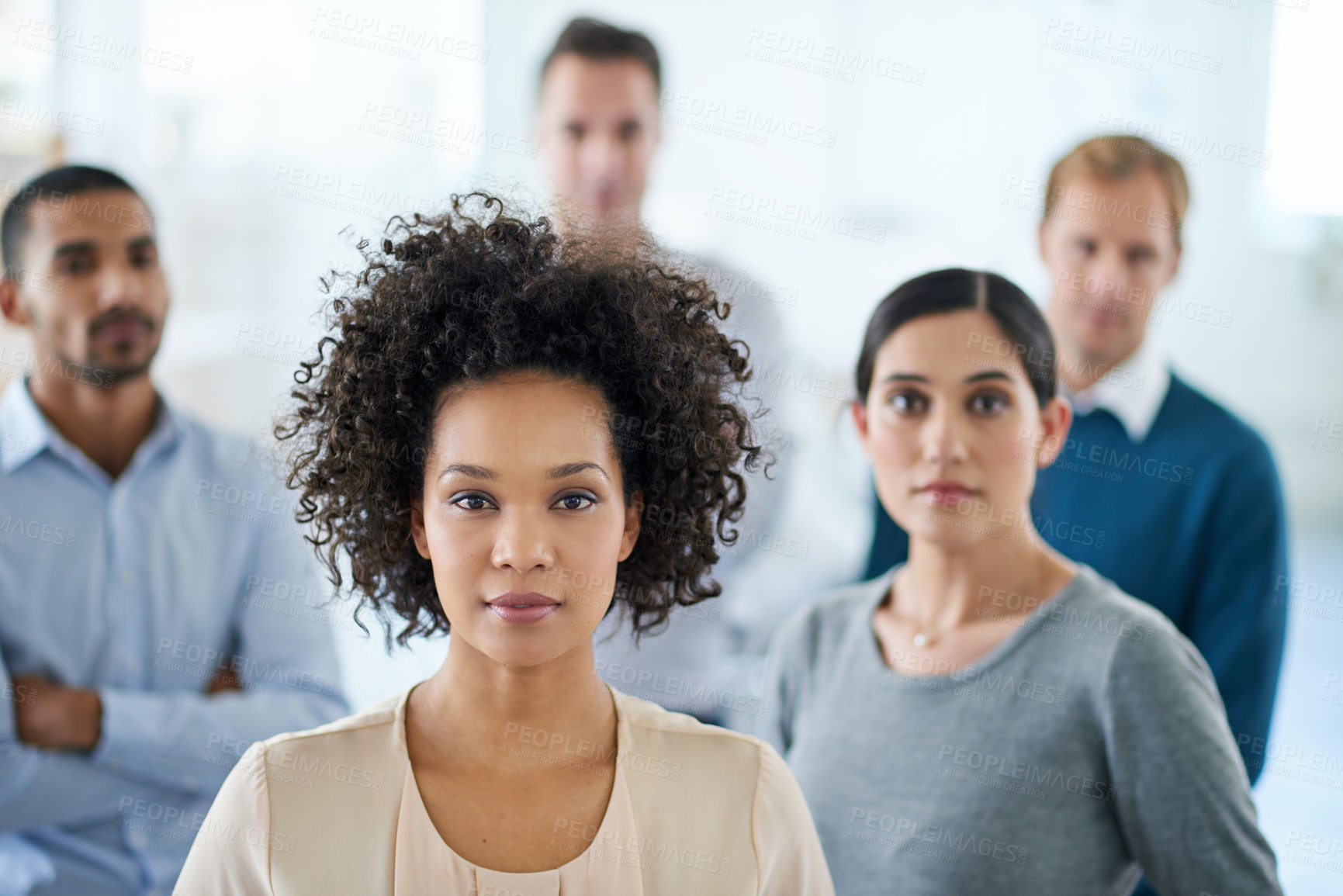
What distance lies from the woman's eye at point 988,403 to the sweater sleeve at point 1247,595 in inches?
29.7

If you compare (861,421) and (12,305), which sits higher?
(12,305)

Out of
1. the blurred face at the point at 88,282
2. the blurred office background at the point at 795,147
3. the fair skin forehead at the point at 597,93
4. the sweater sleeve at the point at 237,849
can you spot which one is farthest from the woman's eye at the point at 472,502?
the blurred office background at the point at 795,147

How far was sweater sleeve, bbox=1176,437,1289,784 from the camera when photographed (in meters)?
2.01

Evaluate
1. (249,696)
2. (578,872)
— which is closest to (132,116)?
(249,696)

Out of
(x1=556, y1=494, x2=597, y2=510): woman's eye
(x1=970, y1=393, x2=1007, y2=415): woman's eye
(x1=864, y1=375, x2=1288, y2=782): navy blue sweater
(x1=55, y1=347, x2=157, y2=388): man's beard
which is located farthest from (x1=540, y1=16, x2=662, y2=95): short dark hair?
(x1=556, y1=494, x2=597, y2=510): woman's eye

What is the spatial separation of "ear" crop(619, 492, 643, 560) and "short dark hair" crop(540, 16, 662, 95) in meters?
A: 1.62

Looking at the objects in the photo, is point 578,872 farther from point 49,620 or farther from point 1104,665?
point 49,620

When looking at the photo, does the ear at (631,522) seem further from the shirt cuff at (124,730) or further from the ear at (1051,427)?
the shirt cuff at (124,730)

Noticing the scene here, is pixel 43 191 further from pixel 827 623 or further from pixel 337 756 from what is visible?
pixel 827 623

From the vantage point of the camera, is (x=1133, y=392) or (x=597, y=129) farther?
(x=597, y=129)

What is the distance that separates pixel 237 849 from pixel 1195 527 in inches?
69.9

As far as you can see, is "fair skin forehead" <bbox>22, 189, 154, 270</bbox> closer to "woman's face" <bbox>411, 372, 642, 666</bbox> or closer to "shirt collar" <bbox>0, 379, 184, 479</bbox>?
"shirt collar" <bbox>0, 379, 184, 479</bbox>

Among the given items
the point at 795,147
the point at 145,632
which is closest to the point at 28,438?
the point at 145,632

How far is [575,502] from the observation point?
4.04 feet
